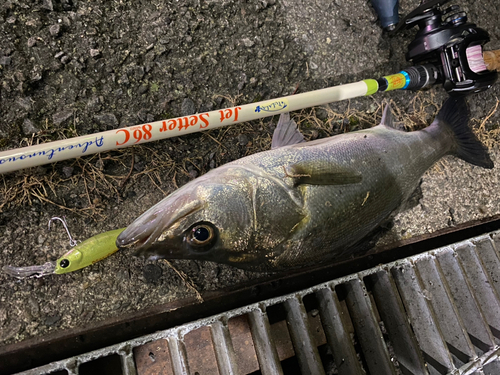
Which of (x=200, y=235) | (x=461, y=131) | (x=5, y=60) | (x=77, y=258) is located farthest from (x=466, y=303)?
(x=5, y=60)

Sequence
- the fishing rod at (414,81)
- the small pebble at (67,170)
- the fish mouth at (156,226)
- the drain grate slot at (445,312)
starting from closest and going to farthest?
the fish mouth at (156,226) → the fishing rod at (414,81) → the small pebble at (67,170) → the drain grate slot at (445,312)

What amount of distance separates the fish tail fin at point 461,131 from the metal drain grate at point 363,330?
63 centimetres

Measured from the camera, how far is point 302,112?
2207mm

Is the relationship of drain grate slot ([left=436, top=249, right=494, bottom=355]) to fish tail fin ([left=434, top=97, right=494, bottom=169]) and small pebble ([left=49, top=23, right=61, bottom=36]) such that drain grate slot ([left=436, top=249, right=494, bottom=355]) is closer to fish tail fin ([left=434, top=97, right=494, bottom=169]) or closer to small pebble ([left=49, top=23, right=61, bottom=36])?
fish tail fin ([left=434, top=97, right=494, bottom=169])

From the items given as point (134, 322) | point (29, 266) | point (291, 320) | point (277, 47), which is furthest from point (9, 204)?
point (277, 47)

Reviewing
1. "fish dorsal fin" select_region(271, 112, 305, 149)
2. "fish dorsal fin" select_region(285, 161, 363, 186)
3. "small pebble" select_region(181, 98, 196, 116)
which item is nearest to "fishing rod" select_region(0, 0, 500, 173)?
"fish dorsal fin" select_region(271, 112, 305, 149)

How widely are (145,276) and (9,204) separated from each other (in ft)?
2.84

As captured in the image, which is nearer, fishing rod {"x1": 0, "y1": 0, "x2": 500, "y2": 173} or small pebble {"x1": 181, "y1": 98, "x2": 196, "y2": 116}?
fishing rod {"x1": 0, "y1": 0, "x2": 500, "y2": 173}

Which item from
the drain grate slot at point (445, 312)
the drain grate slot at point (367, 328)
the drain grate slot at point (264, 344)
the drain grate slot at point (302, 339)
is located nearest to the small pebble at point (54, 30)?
the drain grate slot at point (264, 344)

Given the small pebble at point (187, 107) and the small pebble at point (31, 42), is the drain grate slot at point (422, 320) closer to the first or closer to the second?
the small pebble at point (187, 107)

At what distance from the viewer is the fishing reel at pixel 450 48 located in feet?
7.00

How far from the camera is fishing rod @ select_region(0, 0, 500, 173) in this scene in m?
1.72

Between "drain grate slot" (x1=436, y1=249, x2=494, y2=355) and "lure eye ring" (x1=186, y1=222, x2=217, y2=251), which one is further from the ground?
"lure eye ring" (x1=186, y1=222, x2=217, y2=251)

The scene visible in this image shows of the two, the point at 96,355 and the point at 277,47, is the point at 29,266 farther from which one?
the point at 277,47
